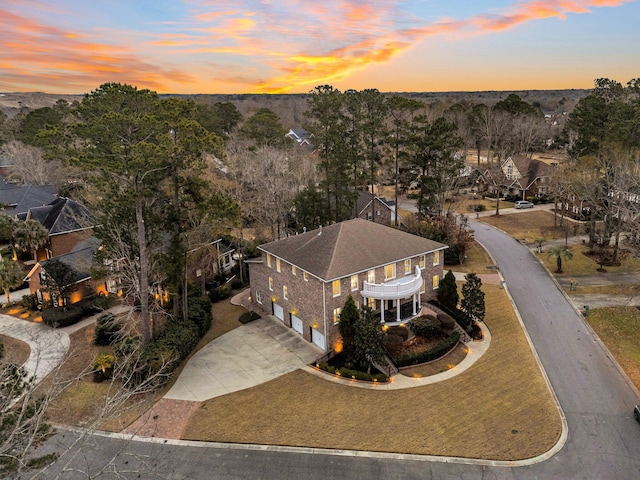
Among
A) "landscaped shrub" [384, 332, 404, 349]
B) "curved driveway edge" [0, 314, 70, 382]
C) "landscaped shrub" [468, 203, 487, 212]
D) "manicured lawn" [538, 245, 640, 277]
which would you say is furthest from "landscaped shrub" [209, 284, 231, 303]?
"landscaped shrub" [468, 203, 487, 212]

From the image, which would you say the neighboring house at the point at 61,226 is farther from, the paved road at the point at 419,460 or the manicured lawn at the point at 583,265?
the manicured lawn at the point at 583,265

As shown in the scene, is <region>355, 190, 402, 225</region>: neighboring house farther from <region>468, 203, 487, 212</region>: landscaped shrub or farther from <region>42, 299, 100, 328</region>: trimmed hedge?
Result: <region>42, 299, 100, 328</region>: trimmed hedge

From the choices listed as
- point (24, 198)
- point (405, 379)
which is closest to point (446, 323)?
point (405, 379)

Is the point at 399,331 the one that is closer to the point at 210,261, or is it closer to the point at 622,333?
the point at 622,333

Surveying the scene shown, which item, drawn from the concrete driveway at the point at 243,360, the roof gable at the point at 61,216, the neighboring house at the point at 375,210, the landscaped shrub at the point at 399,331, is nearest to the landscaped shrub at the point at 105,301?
the concrete driveway at the point at 243,360

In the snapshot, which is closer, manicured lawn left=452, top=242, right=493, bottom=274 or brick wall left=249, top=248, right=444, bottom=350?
brick wall left=249, top=248, right=444, bottom=350

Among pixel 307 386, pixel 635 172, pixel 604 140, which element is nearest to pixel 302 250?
pixel 307 386

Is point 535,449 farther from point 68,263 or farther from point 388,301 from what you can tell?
point 68,263
